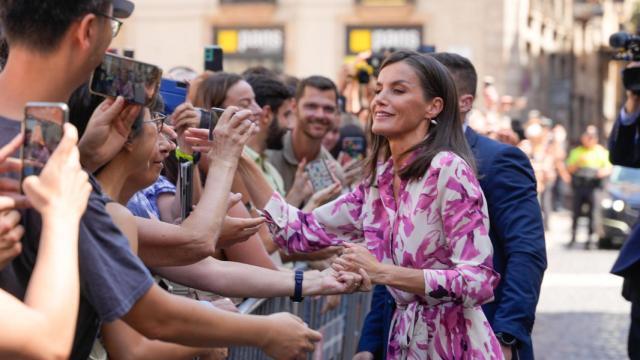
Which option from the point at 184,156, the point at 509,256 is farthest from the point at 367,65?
the point at 184,156

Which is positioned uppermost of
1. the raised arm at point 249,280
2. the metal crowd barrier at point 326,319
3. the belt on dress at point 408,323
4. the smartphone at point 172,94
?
the smartphone at point 172,94

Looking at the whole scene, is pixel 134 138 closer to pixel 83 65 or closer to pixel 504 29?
pixel 83 65

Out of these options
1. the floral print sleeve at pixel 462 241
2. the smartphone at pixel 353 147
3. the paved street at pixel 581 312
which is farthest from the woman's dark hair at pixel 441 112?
the paved street at pixel 581 312

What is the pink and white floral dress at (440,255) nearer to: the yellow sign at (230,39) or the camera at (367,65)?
the camera at (367,65)

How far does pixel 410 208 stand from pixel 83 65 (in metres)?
1.61

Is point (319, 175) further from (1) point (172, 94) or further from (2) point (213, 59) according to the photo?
(1) point (172, 94)

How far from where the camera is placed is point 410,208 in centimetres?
403

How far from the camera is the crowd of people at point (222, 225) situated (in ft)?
8.02

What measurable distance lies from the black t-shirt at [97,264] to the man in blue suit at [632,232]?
3787 millimetres

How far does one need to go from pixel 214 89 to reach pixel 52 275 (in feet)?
12.2

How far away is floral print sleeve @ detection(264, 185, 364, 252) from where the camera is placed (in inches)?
172

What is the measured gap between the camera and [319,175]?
686cm

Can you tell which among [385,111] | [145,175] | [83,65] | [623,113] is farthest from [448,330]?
[623,113]

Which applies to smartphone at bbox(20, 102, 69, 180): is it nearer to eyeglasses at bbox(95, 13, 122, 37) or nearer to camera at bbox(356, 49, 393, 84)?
eyeglasses at bbox(95, 13, 122, 37)
